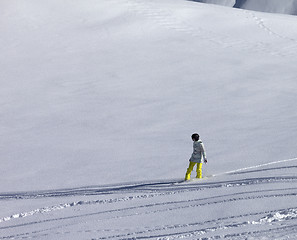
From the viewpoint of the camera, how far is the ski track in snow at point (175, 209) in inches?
267

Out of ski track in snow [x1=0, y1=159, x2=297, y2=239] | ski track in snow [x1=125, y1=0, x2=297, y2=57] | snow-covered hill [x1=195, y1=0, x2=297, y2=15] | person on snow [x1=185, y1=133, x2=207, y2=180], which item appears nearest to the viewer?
ski track in snow [x1=0, y1=159, x2=297, y2=239]

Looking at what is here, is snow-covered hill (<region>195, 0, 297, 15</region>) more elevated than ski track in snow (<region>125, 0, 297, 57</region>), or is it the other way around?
ski track in snow (<region>125, 0, 297, 57</region>)

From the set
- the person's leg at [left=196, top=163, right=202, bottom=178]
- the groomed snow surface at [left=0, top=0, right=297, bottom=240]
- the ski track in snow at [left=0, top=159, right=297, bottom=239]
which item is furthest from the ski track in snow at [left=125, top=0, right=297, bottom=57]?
the person's leg at [left=196, top=163, right=202, bottom=178]

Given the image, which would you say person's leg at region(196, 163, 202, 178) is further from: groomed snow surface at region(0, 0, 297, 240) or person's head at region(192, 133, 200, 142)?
person's head at region(192, 133, 200, 142)

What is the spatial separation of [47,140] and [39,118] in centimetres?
243

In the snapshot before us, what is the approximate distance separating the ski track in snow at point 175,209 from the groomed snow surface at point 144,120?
29mm

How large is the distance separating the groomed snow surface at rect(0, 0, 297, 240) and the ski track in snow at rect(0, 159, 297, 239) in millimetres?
29

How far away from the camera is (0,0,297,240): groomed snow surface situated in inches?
305

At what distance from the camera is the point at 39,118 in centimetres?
1619

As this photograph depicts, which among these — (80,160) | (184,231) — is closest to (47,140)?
(80,160)

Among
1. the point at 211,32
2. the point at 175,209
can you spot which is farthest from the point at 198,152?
the point at 211,32

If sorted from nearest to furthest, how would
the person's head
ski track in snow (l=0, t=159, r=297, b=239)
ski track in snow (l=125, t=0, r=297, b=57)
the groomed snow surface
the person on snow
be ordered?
1. ski track in snow (l=0, t=159, r=297, b=239)
2. the groomed snow surface
3. the person's head
4. the person on snow
5. ski track in snow (l=125, t=0, r=297, b=57)

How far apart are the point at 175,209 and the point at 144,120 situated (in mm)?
7443

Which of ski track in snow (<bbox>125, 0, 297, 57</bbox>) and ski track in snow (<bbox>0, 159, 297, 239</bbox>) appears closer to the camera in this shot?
ski track in snow (<bbox>0, 159, 297, 239</bbox>)
